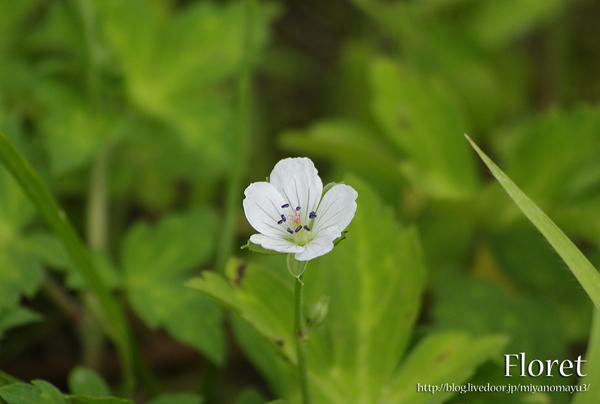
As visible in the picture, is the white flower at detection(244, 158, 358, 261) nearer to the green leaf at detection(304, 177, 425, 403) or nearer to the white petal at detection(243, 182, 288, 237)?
the white petal at detection(243, 182, 288, 237)

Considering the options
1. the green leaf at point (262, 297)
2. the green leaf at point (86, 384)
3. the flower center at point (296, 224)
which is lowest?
the green leaf at point (86, 384)

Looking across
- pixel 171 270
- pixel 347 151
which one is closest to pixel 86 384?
pixel 171 270

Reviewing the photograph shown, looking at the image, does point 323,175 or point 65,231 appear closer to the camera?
point 65,231

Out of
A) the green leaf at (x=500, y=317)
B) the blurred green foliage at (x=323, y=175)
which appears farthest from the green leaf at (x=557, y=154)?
the green leaf at (x=500, y=317)

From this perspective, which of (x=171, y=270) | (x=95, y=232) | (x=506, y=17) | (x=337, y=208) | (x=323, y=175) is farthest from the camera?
(x=506, y=17)

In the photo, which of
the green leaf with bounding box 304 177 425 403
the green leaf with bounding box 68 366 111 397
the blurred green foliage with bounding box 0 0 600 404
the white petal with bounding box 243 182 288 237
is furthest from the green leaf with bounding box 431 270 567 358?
the green leaf with bounding box 68 366 111 397

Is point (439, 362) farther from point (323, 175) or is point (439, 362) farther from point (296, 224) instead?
point (323, 175)

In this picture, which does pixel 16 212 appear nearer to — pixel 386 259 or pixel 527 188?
pixel 386 259

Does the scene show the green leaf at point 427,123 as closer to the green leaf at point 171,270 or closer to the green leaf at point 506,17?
the green leaf at point 171,270
